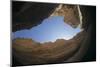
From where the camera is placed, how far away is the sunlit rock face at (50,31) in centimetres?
287

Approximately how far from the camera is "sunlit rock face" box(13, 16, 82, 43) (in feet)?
9.41

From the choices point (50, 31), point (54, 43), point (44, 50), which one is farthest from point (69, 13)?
point (44, 50)

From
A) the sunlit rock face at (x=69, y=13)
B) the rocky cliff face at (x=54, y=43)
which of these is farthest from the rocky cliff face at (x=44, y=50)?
the sunlit rock face at (x=69, y=13)

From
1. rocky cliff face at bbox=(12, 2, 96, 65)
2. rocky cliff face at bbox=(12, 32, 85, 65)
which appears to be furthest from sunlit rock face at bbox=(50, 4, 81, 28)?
rocky cliff face at bbox=(12, 32, 85, 65)

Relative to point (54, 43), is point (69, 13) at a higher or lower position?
higher

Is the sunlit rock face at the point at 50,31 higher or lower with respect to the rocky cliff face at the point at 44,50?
higher

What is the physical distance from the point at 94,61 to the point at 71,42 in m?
0.53

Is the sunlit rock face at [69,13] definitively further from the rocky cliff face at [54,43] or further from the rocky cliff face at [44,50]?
the rocky cliff face at [44,50]

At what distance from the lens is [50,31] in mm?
2982

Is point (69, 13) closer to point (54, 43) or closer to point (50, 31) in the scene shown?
point (50, 31)

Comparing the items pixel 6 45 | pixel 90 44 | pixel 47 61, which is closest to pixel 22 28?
pixel 6 45

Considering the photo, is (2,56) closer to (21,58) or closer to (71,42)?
(21,58)

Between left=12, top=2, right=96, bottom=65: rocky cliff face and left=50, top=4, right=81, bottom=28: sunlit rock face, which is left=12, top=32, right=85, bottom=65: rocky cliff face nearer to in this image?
left=12, top=2, right=96, bottom=65: rocky cliff face

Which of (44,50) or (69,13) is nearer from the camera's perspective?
(44,50)
